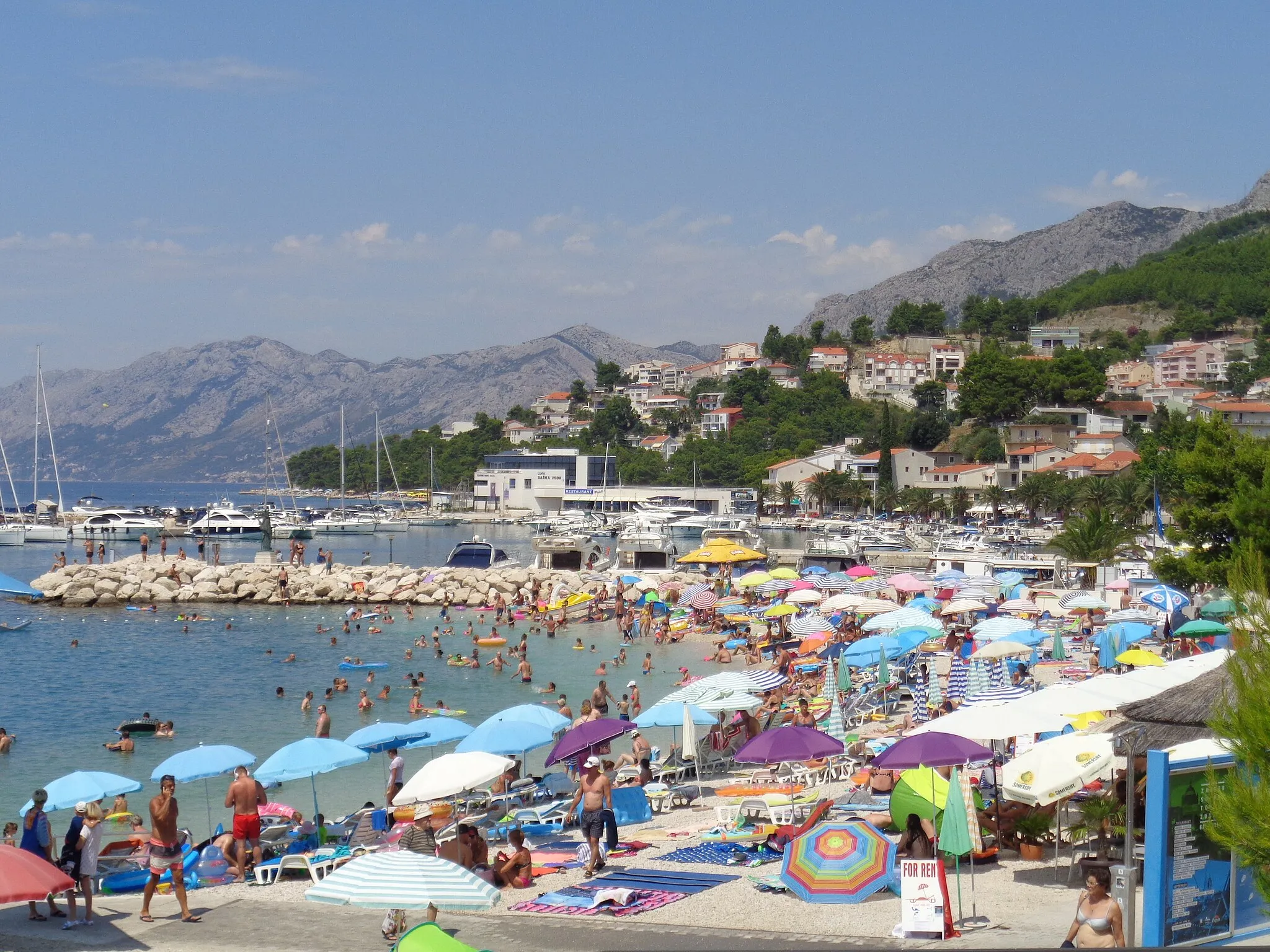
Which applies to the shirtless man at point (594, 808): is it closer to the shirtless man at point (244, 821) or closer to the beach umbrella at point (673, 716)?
the shirtless man at point (244, 821)

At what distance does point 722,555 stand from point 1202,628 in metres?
18.2

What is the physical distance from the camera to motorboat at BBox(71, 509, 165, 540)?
273 ft

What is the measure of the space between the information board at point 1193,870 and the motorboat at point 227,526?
81.5 m

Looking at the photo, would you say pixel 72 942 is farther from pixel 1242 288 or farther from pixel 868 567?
pixel 1242 288

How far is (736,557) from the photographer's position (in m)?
38.7

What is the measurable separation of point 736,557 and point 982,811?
88.6 feet

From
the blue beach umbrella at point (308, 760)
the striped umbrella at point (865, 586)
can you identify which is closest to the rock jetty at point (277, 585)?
the striped umbrella at point (865, 586)

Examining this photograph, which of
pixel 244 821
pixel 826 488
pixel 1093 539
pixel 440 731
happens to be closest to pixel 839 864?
pixel 244 821

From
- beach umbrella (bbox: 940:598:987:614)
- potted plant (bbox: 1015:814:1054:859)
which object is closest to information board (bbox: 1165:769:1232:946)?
potted plant (bbox: 1015:814:1054:859)

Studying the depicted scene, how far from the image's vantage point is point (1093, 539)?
133 ft

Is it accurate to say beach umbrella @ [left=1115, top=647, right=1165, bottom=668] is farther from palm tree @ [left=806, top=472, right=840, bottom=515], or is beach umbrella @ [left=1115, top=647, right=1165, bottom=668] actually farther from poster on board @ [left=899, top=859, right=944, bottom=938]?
palm tree @ [left=806, top=472, right=840, bottom=515]

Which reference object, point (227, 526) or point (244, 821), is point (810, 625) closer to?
point (244, 821)

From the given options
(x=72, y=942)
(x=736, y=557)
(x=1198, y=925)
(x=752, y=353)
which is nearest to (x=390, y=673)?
(x=736, y=557)

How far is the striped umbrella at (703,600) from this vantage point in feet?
119
